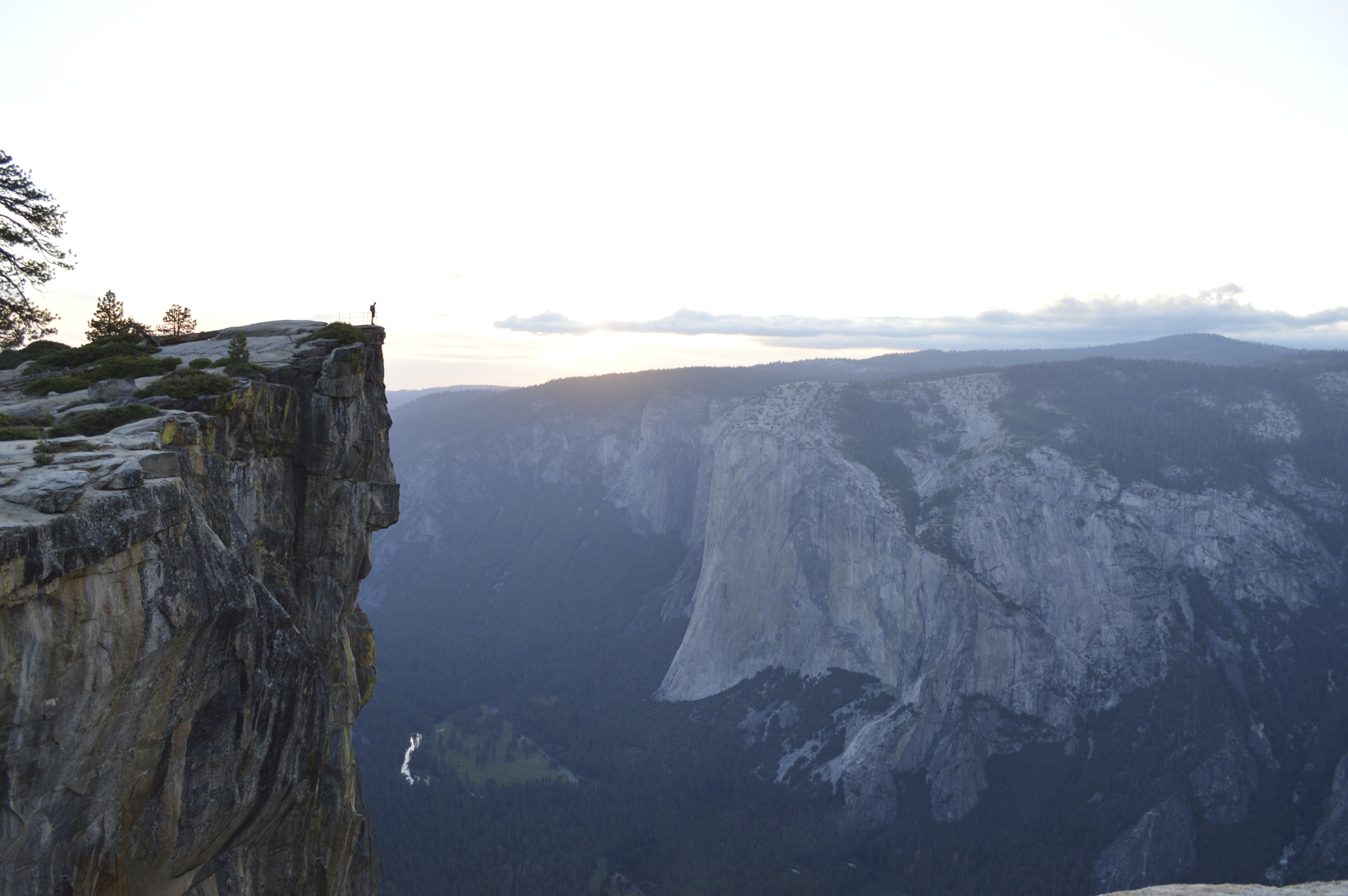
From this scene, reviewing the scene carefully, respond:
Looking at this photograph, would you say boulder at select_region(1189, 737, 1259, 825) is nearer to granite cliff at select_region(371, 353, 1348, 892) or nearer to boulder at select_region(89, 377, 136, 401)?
granite cliff at select_region(371, 353, 1348, 892)

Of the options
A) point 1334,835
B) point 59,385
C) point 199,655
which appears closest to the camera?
point 199,655

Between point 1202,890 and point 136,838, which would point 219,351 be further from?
point 1202,890

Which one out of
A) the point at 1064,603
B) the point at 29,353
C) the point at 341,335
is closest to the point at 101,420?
the point at 341,335

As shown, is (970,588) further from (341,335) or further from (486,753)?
(341,335)

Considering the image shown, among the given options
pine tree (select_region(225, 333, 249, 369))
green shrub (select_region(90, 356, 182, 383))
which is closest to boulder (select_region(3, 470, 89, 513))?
pine tree (select_region(225, 333, 249, 369))

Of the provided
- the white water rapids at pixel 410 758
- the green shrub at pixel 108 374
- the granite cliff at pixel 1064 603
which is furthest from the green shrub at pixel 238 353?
the white water rapids at pixel 410 758

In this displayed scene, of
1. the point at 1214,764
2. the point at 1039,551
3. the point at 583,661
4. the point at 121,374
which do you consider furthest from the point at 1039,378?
the point at 121,374
